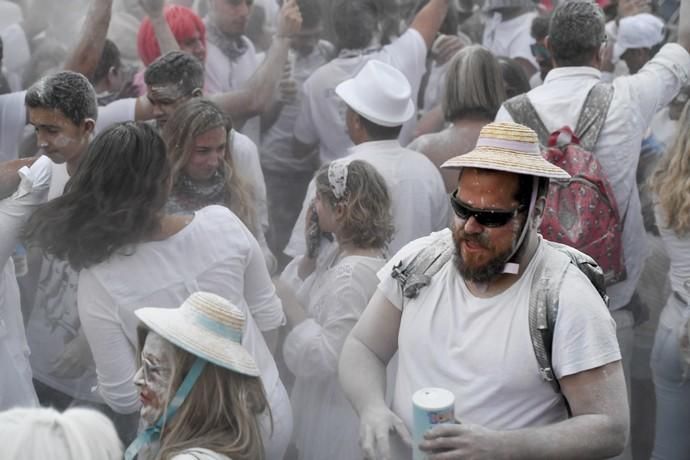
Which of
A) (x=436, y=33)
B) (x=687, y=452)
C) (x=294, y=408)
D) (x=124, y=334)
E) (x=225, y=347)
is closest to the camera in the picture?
(x=225, y=347)

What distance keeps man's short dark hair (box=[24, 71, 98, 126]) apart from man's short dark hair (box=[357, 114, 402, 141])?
108 cm

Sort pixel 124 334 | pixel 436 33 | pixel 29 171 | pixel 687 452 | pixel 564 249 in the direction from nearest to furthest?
pixel 564 249, pixel 124 334, pixel 29 171, pixel 687 452, pixel 436 33

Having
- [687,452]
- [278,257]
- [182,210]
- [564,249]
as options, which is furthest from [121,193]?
[687,452]

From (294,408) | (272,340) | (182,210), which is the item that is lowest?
(294,408)

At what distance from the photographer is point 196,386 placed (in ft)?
7.77

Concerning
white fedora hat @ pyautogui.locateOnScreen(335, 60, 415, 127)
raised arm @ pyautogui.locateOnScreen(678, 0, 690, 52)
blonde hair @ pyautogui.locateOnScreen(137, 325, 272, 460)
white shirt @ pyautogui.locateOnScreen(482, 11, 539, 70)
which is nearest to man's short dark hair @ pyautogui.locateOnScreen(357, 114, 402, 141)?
white fedora hat @ pyautogui.locateOnScreen(335, 60, 415, 127)

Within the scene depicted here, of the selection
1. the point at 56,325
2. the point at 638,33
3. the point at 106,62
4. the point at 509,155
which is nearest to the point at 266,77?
the point at 106,62

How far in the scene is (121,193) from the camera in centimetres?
299

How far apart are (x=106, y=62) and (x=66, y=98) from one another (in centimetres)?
123

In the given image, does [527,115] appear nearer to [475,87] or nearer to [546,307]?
[475,87]

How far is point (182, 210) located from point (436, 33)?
2.40 m

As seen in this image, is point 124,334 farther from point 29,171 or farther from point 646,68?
point 646,68

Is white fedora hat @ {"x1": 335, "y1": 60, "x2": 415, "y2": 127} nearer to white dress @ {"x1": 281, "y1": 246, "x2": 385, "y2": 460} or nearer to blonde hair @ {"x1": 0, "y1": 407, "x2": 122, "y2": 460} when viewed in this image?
white dress @ {"x1": 281, "y1": 246, "x2": 385, "y2": 460}

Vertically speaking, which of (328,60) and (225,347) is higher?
(225,347)
